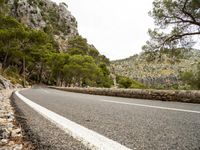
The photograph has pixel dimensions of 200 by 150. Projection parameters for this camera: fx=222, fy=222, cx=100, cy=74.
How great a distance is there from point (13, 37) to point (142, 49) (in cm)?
2568

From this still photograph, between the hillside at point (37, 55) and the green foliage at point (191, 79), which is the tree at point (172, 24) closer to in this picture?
the green foliage at point (191, 79)

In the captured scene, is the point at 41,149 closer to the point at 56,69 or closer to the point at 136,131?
the point at 136,131

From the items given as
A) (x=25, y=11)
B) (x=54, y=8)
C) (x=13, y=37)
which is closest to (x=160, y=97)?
(x=13, y=37)

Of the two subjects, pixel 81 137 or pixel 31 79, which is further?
pixel 31 79

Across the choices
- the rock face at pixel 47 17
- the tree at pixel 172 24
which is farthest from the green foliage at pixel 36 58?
the tree at pixel 172 24

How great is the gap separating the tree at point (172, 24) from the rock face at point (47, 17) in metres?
55.6

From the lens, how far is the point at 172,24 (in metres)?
15.9

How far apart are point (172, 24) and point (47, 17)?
76119mm

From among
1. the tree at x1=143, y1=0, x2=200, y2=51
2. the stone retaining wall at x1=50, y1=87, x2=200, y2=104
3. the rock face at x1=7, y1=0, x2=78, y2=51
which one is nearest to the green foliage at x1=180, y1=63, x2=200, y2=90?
the tree at x1=143, y1=0, x2=200, y2=51

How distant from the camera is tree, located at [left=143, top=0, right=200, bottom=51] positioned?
15.2m

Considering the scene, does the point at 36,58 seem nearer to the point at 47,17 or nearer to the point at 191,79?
the point at 191,79

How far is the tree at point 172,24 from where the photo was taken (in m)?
15.2

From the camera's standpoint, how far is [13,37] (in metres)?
35.2

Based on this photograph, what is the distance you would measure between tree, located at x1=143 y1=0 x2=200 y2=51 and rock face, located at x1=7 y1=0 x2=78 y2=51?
55553 millimetres
